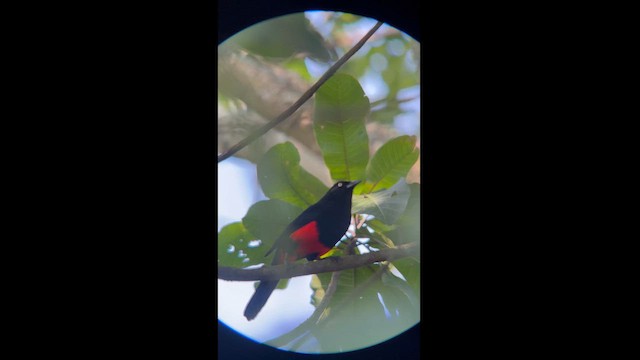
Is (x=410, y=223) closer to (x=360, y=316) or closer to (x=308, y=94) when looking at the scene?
(x=360, y=316)

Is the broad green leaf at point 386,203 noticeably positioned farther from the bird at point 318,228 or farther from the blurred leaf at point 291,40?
the blurred leaf at point 291,40

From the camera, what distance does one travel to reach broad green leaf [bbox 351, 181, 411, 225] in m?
1.12

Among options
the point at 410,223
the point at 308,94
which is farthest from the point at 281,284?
the point at 308,94

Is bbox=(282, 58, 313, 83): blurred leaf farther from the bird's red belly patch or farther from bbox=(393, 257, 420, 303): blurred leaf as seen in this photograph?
bbox=(393, 257, 420, 303): blurred leaf

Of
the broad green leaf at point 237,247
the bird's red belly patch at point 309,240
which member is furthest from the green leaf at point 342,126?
the broad green leaf at point 237,247

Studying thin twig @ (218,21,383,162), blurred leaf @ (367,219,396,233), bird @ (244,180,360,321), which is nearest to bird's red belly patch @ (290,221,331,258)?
bird @ (244,180,360,321)

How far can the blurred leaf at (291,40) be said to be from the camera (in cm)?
112

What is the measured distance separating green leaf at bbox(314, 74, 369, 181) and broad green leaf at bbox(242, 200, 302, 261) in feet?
0.41

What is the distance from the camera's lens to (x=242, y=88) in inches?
43.2
